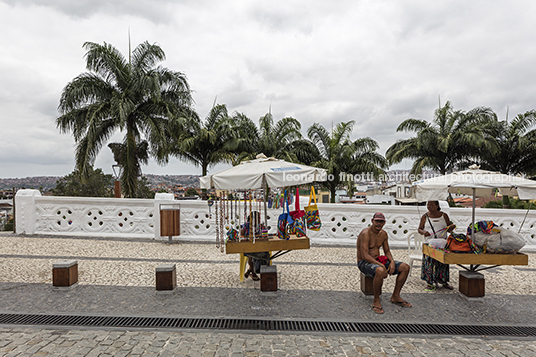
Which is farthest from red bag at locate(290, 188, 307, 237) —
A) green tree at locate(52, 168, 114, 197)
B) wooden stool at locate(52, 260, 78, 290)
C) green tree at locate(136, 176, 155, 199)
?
green tree at locate(136, 176, 155, 199)

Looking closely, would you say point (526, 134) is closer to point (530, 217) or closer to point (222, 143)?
point (530, 217)

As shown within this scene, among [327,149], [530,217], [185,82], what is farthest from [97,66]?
[530,217]

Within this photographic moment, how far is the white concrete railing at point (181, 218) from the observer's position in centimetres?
932

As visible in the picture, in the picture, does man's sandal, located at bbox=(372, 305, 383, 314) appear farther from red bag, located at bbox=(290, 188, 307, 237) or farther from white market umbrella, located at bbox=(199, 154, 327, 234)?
white market umbrella, located at bbox=(199, 154, 327, 234)

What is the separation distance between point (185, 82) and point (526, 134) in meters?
19.1

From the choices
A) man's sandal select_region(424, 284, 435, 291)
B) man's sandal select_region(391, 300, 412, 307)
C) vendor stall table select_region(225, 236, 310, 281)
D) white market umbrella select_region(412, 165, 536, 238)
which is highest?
white market umbrella select_region(412, 165, 536, 238)

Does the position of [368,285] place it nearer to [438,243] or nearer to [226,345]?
[438,243]

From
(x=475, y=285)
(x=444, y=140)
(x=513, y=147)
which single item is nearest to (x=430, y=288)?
(x=475, y=285)

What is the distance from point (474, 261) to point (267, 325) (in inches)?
127

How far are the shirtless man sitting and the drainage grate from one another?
20.3 inches

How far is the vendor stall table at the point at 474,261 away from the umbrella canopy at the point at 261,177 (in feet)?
7.30

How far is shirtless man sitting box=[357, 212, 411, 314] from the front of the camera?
174 inches

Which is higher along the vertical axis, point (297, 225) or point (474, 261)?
point (297, 225)

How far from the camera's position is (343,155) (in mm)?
17375
